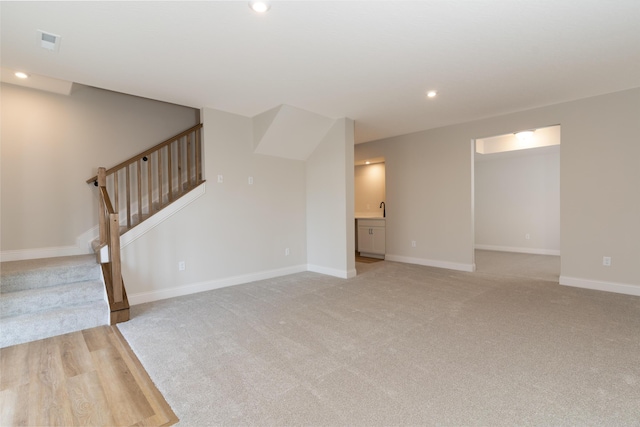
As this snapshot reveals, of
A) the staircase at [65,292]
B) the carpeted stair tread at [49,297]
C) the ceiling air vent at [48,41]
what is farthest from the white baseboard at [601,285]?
the ceiling air vent at [48,41]

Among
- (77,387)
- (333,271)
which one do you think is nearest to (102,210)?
(77,387)

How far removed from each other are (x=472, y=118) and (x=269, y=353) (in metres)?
4.51

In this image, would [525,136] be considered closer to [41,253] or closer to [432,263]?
[432,263]

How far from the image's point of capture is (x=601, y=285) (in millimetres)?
3799

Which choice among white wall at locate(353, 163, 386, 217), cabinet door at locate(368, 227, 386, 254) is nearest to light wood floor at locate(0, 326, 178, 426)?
cabinet door at locate(368, 227, 386, 254)

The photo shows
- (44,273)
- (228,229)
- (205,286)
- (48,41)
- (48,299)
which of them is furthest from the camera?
(228,229)

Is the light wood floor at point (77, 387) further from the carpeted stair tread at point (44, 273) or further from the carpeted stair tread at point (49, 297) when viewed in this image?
the carpeted stair tread at point (44, 273)

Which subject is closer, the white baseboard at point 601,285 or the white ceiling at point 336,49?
the white ceiling at point 336,49

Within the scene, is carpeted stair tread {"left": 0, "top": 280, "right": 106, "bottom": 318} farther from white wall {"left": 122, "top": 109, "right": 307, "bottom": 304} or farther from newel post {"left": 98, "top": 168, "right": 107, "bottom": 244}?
newel post {"left": 98, "top": 168, "right": 107, "bottom": 244}

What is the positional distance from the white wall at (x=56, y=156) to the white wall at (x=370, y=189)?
476 cm

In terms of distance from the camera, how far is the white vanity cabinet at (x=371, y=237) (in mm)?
6199

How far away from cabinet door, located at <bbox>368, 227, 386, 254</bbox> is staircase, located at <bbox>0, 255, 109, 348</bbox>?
469 cm

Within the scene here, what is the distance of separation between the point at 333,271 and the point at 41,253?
12.6 ft

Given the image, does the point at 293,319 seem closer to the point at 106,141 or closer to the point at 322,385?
the point at 322,385
